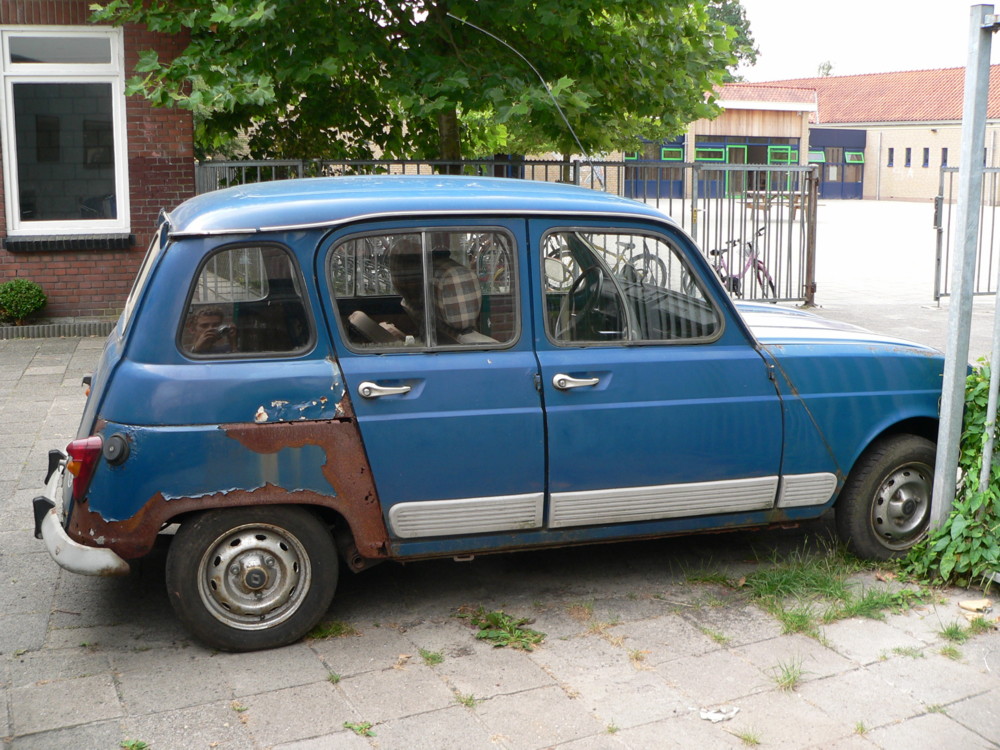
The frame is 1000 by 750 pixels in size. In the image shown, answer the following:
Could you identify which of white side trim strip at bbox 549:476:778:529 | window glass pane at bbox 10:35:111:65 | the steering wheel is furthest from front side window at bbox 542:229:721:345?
Result: window glass pane at bbox 10:35:111:65

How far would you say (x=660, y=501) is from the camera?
4863 mm

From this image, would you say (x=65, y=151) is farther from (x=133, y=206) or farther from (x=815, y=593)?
(x=815, y=593)

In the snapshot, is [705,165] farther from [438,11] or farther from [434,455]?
[434,455]

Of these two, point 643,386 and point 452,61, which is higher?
point 452,61

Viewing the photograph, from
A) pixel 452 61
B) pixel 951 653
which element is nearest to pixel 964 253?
pixel 951 653

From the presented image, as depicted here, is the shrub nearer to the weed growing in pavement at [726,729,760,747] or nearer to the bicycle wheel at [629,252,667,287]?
the bicycle wheel at [629,252,667,287]

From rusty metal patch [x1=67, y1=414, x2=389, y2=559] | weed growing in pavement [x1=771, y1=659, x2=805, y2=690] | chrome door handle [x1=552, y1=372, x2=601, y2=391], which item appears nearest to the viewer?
weed growing in pavement [x1=771, y1=659, x2=805, y2=690]

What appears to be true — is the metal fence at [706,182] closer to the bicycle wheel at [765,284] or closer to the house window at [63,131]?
the bicycle wheel at [765,284]

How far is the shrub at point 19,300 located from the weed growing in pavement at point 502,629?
29.7 feet

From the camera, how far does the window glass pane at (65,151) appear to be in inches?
498

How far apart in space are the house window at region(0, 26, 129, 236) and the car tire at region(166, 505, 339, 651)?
371 inches

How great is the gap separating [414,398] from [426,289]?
0.46 meters

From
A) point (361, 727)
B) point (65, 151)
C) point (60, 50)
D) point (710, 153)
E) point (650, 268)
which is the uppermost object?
point (710, 153)

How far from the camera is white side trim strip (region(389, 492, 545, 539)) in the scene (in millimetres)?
4547
